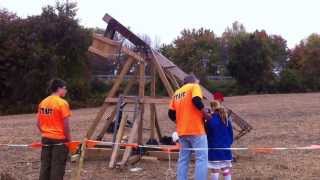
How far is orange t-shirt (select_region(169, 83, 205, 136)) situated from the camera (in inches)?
313

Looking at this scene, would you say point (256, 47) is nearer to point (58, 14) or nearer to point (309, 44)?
point (309, 44)

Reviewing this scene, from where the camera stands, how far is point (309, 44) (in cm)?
7031

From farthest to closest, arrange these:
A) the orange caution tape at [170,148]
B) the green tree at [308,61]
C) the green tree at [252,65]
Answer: the green tree at [308,61] < the green tree at [252,65] < the orange caution tape at [170,148]

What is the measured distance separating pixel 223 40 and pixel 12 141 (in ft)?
193

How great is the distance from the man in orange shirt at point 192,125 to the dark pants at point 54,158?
1675mm

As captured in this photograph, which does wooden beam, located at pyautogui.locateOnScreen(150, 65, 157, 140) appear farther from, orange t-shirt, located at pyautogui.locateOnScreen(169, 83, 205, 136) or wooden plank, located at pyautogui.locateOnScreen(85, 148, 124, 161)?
orange t-shirt, located at pyautogui.locateOnScreen(169, 83, 205, 136)

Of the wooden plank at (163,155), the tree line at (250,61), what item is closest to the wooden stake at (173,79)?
the wooden plank at (163,155)

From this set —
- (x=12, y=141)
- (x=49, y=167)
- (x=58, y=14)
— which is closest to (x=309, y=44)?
(x=58, y=14)

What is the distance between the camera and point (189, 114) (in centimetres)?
797

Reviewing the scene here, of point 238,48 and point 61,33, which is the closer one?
point 61,33

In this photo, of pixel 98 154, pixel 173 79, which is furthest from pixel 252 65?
pixel 98 154

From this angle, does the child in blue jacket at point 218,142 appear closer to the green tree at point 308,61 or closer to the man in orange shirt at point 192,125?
the man in orange shirt at point 192,125

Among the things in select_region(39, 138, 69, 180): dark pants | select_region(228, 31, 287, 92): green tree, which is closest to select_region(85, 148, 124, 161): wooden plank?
select_region(39, 138, 69, 180): dark pants

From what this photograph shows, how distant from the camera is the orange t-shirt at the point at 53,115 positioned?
303 inches
